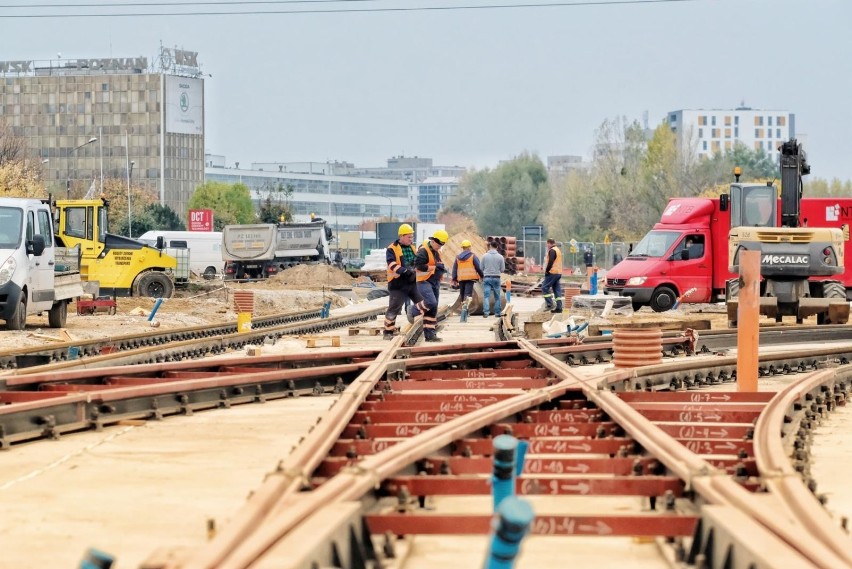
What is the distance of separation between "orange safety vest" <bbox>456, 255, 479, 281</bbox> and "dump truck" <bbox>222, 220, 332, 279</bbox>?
37635mm

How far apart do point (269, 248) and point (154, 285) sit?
2671 centimetres

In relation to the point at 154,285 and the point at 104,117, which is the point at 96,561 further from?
the point at 104,117

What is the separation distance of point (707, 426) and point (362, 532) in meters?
3.80

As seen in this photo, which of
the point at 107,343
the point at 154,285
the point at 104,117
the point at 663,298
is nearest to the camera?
the point at 107,343

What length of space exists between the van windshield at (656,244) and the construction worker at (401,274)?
13766 mm

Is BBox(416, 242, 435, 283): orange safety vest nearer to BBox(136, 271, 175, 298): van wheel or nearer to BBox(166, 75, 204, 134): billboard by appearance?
BBox(136, 271, 175, 298): van wheel

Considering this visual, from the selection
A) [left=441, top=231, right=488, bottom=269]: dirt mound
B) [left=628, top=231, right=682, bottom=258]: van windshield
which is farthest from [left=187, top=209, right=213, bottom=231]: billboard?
[left=628, top=231, right=682, bottom=258]: van windshield

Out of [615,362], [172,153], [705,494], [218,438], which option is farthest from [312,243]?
[172,153]

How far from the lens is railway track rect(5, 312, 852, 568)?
5.39m

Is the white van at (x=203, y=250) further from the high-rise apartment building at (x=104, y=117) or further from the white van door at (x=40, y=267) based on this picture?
the high-rise apartment building at (x=104, y=117)

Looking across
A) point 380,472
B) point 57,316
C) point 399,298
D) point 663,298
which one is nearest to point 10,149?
point 663,298

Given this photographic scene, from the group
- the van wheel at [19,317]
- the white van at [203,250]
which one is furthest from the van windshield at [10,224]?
the white van at [203,250]

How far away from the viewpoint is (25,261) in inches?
893

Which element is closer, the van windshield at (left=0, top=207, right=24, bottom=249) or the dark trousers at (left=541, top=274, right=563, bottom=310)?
the van windshield at (left=0, top=207, right=24, bottom=249)
